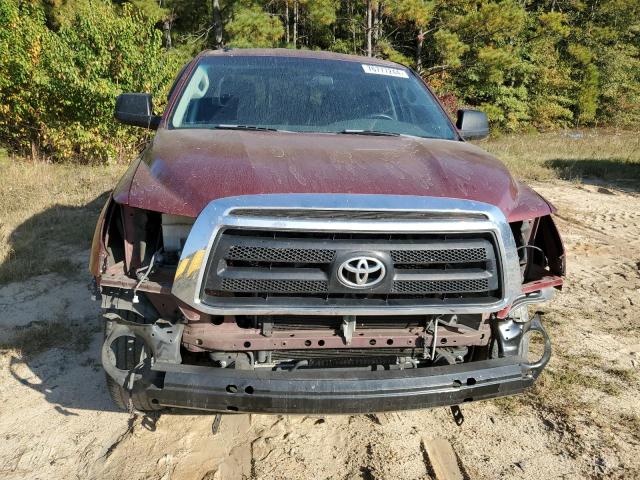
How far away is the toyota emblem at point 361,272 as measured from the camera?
221 cm

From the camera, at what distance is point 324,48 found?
25234 mm

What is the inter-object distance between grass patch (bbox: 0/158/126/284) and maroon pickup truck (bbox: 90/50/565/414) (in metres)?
3.20

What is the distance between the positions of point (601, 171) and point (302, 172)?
1156 centimetres

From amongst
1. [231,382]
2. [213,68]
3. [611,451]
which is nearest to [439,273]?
[231,382]

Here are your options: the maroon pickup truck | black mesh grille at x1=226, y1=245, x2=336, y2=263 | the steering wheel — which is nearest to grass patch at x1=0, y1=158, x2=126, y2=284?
the maroon pickup truck

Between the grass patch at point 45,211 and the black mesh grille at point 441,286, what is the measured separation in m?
3.95

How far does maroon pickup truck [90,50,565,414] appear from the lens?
2.21m

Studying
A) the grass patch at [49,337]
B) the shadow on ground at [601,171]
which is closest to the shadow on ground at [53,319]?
the grass patch at [49,337]

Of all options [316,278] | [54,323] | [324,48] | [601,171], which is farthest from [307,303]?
[324,48]

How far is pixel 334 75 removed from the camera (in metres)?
3.84

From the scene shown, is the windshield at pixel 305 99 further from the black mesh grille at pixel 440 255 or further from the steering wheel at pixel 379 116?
the black mesh grille at pixel 440 255

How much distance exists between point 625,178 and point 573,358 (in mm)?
9231

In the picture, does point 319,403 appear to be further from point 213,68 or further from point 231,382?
point 213,68

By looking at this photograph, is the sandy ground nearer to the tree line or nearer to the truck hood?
the truck hood
